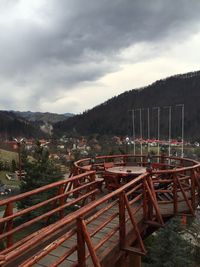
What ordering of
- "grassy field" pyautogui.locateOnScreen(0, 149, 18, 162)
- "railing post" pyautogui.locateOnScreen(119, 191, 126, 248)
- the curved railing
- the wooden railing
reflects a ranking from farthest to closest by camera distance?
"grassy field" pyautogui.locateOnScreen(0, 149, 18, 162)
"railing post" pyautogui.locateOnScreen(119, 191, 126, 248)
the wooden railing
the curved railing

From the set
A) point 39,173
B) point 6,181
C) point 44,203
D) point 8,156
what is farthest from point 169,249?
point 8,156

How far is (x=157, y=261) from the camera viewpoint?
55.1ft

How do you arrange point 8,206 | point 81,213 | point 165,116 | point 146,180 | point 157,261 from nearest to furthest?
1. point 81,213
2. point 8,206
3. point 146,180
4. point 157,261
5. point 165,116

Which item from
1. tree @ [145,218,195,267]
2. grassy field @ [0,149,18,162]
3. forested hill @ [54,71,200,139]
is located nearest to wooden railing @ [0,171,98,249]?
tree @ [145,218,195,267]

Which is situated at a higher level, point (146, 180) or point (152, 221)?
point (146, 180)

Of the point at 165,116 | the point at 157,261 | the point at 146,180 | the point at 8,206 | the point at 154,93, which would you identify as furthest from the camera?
the point at 154,93

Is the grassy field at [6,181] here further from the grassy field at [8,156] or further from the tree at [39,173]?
the tree at [39,173]

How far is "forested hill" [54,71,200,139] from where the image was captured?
154m

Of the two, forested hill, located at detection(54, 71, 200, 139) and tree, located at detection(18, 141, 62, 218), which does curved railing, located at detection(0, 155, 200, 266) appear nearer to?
tree, located at detection(18, 141, 62, 218)

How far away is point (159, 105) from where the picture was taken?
571ft

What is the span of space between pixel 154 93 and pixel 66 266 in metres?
188

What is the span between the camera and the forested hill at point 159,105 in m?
154

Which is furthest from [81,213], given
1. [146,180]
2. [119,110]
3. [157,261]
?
[119,110]

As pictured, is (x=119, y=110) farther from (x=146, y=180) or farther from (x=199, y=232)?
(x=146, y=180)
